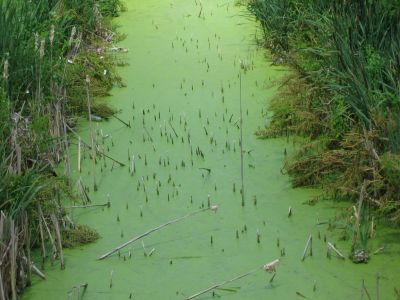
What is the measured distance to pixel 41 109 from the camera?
510 centimetres

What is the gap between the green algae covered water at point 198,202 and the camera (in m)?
3.85

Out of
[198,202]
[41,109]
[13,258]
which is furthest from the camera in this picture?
[41,109]

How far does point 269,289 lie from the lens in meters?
3.79

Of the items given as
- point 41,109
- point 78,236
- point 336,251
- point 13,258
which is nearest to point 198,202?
point 78,236

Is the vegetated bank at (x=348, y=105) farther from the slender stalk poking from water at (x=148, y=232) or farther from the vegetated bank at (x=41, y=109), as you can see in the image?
the vegetated bank at (x=41, y=109)

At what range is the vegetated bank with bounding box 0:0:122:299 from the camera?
12.7 feet

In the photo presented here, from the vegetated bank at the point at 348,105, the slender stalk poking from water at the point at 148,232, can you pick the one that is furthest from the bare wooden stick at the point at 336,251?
the slender stalk poking from water at the point at 148,232

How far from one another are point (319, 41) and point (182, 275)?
2152 millimetres

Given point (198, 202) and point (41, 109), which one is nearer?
point (198, 202)

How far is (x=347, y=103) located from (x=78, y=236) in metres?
1.55

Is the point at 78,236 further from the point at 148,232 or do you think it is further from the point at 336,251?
the point at 336,251

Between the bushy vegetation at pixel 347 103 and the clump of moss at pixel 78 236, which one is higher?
the bushy vegetation at pixel 347 103

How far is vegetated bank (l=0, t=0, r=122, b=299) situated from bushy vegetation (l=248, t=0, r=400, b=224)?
1.16 metres

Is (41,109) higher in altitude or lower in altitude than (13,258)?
higher
